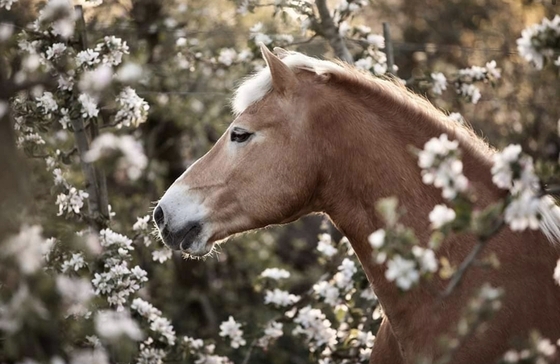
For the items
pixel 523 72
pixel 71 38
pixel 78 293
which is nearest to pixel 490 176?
pixel 78 293

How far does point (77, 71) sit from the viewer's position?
4.35 meters

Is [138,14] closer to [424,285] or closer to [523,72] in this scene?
[523,72]

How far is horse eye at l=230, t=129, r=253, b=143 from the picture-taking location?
393cm

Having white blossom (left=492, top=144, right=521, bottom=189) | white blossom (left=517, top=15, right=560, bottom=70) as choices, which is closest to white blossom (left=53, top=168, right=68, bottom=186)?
white blossom (left=517, top=15, right=560, bottom=70)

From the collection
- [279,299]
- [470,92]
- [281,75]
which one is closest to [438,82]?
[470,92]

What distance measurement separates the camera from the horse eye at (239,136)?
155 inches

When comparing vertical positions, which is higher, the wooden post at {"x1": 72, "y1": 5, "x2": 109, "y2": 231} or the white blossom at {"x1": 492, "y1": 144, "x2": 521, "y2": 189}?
the white blossom at {"x1": 492, "y1": 144, "x2": 521, "y2": 189}

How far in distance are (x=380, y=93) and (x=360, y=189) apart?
1.57ft

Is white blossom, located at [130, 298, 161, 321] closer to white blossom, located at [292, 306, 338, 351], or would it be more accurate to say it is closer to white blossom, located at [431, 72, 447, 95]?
white blossom, located at [292, 306, 338, 351]

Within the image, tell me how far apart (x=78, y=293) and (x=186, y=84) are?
7926 mm

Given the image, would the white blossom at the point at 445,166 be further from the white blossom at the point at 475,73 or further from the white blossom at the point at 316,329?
the white blossom at the point at 475,73

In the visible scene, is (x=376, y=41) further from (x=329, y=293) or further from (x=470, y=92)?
(x=329, y=293)

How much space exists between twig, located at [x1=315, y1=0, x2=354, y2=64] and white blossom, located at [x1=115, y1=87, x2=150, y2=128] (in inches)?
68.1

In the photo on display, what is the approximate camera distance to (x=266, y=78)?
4.00m
